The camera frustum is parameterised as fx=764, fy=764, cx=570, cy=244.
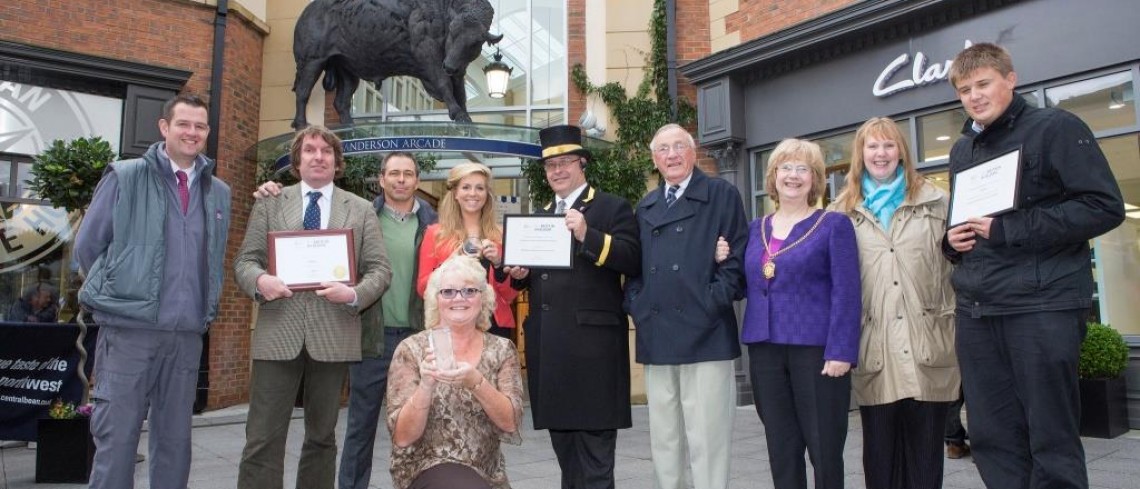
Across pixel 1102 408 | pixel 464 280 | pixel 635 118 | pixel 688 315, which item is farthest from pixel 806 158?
pixel 635 118

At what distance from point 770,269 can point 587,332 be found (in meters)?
0.91

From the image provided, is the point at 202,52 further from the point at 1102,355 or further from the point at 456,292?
the point at 1102,355

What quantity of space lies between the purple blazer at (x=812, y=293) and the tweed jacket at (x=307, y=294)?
1.86 meters

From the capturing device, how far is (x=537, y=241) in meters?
3.70

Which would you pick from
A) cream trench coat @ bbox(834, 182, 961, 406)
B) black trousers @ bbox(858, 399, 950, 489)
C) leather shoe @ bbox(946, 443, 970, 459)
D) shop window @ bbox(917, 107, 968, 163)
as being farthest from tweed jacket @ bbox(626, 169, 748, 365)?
shop window @ bbox(917, 107, 968, 163)

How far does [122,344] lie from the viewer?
344 centimetres

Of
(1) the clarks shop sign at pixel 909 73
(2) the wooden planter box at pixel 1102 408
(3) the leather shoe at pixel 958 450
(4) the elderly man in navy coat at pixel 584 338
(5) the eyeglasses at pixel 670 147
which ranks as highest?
(1) the clarks shop sign at pixel 909 73

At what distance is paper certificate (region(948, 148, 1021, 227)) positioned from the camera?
2951 millimetres

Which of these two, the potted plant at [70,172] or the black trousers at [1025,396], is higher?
the potted plant at [70,172]

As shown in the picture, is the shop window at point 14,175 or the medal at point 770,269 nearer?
the medal at point 770,269

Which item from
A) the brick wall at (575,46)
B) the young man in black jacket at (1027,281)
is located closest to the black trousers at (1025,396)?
the young man in black jacket at (1027,281)

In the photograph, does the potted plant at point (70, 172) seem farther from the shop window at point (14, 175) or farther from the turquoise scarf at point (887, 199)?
the turquoise scarf at point (887, 199)

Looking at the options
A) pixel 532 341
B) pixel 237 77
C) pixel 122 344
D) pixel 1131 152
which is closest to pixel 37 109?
pixel 237 77

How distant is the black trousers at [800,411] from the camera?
3.32m
